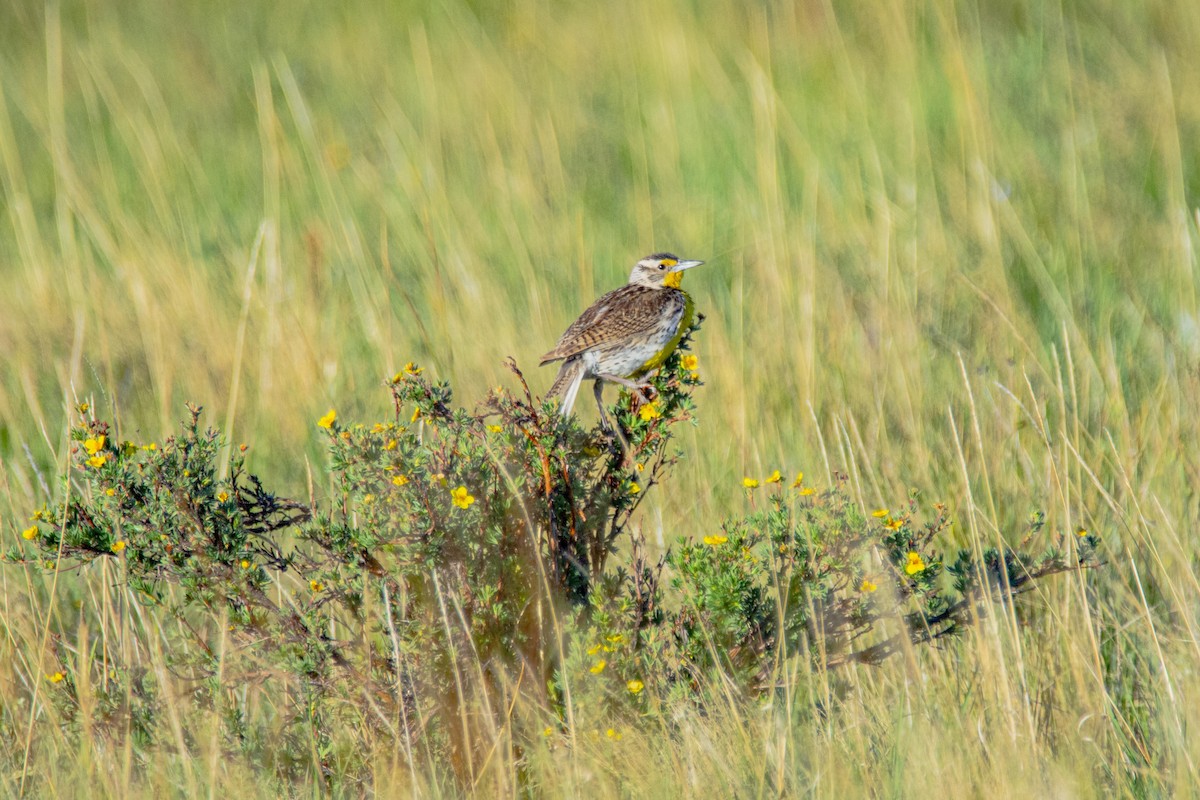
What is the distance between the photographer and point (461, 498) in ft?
Result: 10.4

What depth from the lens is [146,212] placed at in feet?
23.2

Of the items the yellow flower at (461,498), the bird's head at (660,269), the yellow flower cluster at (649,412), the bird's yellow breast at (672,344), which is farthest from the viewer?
the bird's head at (660,269)

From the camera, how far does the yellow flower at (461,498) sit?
10.3 ft

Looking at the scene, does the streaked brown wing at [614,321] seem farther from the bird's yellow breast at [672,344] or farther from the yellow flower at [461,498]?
the yellow flower at [461,498]

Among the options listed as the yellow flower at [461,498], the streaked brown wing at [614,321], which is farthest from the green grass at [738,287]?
the yellow flower at [461,498]

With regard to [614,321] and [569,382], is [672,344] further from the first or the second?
[569,382]

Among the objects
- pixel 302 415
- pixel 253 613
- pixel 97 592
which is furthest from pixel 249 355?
pixel 253 613

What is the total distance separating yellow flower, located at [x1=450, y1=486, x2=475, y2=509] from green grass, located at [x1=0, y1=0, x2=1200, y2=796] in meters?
0.66

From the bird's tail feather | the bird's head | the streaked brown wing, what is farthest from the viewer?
the bird's head

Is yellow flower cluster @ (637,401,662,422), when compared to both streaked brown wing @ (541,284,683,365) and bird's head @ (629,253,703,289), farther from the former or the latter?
bird's head @ (629,253,703,289)

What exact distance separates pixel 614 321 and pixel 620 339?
0.40 feet

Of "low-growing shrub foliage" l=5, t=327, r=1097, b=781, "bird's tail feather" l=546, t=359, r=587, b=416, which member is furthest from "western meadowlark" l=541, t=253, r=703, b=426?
"low-growing shrub foliage" l=5, t=327, r=1097, b=781

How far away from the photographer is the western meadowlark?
427 cm

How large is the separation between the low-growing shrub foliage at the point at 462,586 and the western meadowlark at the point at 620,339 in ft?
2.61
